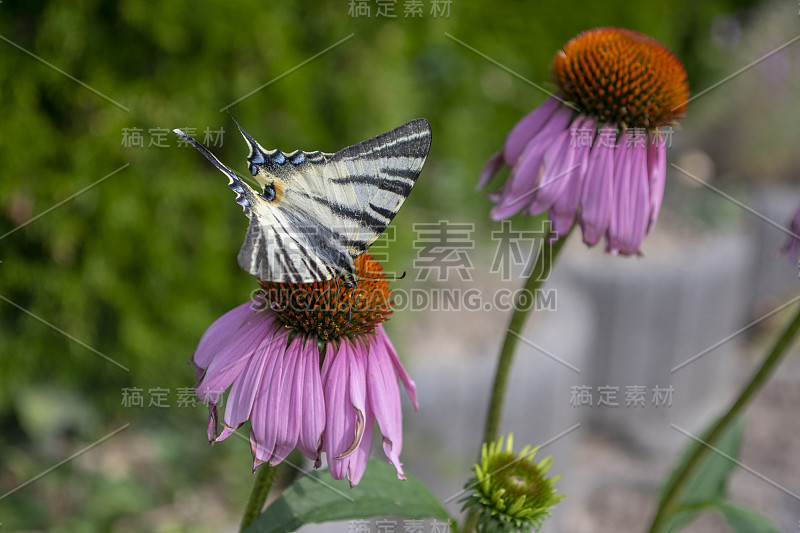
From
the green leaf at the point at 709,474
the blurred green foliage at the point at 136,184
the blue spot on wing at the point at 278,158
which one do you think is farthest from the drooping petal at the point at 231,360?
the blurred green foliage at the point at 136,184

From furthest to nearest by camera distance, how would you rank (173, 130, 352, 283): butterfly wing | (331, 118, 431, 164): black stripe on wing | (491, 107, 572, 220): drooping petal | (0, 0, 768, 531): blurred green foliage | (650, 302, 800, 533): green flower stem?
1. (0, 0, 768, 531): blurred green foliage
2. (491, 107, 572, 220): drooping petal
3. (650, 302, 800, 533): green flower stem
4. (331, 118, 431, 164): black stripe on wing
5. (173, 130, 352, 283): butterfly wing

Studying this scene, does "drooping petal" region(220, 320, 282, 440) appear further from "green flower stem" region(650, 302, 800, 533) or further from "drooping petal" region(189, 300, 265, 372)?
"green flower stem" region(650, 302, 800, 533)

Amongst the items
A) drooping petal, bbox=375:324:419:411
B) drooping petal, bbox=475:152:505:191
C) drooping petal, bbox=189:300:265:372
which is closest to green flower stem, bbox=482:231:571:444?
drooping petal, bbox=375:324:419:411

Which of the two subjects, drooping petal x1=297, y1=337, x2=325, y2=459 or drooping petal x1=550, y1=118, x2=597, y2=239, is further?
drooping petal x1=550, y1=118, x2=597, y2=239

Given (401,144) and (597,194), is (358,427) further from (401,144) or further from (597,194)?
(597,194)

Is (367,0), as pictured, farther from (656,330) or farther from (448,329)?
(656,330)

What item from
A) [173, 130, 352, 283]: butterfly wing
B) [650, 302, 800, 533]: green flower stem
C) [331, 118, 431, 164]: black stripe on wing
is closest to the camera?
[173, 130, 352, 283]: butterfly wing

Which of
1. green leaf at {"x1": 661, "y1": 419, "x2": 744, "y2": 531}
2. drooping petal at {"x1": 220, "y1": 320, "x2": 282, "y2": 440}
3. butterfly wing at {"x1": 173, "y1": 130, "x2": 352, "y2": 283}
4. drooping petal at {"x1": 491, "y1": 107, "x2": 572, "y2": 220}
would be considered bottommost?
green leaf at {"x1": 661, "y1": 419, "x2": 744, "y2": 531}

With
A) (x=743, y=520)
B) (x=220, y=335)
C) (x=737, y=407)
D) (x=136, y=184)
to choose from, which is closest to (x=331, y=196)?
(x=220, y=335)
